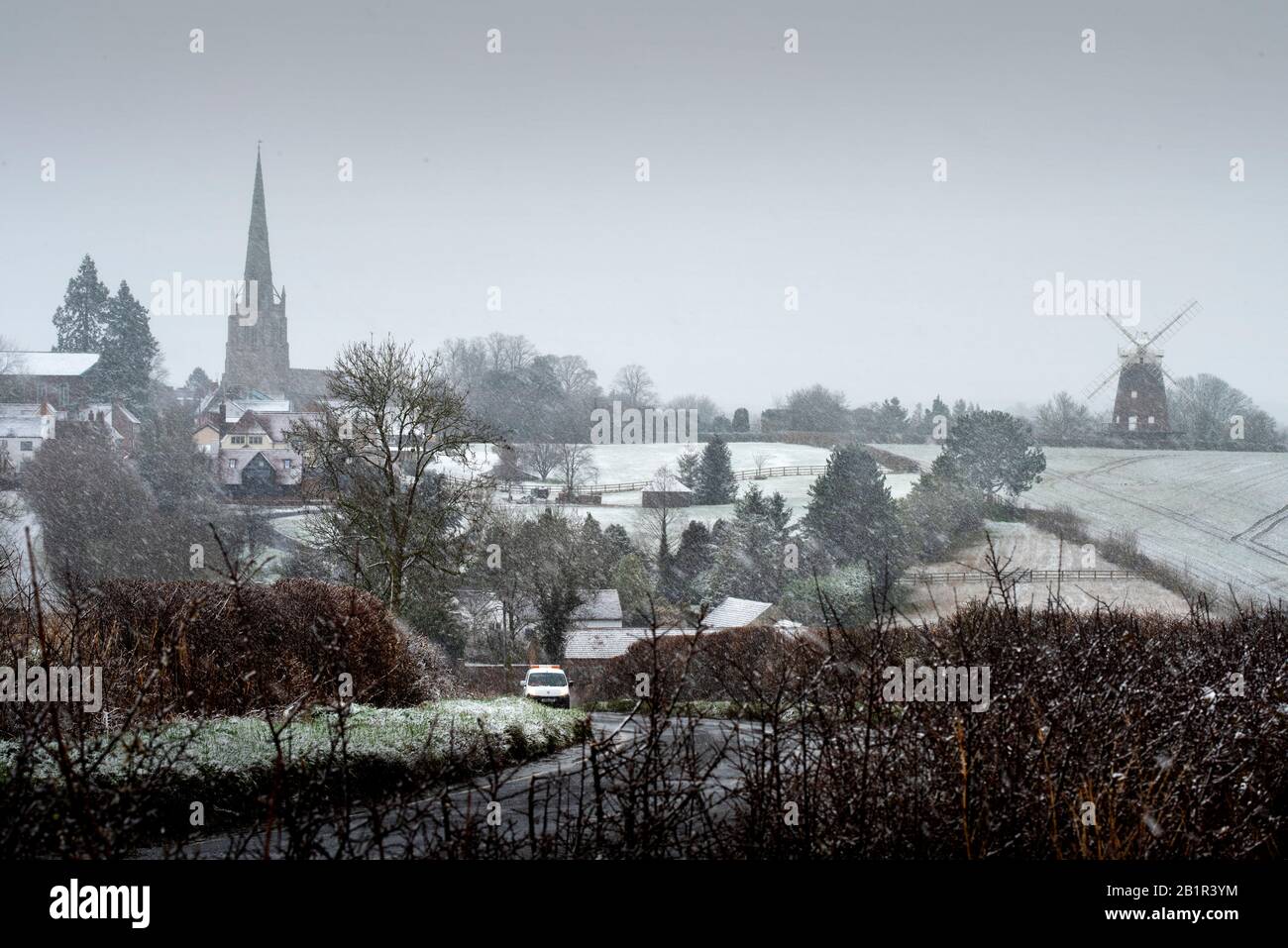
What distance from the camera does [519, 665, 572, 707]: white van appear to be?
405 inches

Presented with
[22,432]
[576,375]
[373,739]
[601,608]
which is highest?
[576,375]

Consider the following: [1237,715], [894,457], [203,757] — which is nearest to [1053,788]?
[1237,715]

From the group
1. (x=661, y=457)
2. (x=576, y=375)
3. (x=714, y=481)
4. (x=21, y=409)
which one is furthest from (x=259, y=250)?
(x=714, y=481)

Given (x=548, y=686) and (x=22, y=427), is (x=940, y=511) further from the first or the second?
(x=22, y=427)

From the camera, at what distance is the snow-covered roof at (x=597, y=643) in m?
12.5

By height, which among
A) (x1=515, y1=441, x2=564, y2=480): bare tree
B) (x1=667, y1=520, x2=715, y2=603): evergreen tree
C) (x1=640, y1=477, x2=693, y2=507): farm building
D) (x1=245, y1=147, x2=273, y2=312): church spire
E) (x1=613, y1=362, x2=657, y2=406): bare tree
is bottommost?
(x1=667, y1=520, x2=715, y2=603): evergreen tree

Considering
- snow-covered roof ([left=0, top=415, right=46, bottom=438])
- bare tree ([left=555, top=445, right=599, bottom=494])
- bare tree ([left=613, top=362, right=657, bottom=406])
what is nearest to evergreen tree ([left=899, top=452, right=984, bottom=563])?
bare tree ([left=555, top=445, right=599, bottom=494])

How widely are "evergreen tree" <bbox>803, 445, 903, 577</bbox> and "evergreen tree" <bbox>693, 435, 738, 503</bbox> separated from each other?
1.65 m

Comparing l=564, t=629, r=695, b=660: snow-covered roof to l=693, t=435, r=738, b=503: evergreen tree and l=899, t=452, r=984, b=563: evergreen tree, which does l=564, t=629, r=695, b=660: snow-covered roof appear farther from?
l=693, t=435, r=738, b=503: evergreen tree

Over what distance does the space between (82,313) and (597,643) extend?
1113cm

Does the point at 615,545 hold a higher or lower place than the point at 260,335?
lower

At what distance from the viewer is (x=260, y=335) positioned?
790 inches
